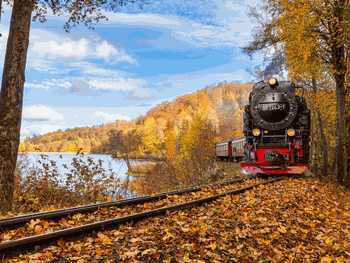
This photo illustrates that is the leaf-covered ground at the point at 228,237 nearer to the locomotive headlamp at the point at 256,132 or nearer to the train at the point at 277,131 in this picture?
the train at the point at 277,131

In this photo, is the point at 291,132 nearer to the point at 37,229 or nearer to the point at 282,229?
the point at 282,229

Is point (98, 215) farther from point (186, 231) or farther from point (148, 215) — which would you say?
point (186, 231)

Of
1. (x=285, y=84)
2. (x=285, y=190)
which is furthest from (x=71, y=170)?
(x=285, y=84)

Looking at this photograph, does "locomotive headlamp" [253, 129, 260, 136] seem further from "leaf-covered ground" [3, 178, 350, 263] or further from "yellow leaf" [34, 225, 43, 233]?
"yellow leaf" [34, 225, 43, 233]

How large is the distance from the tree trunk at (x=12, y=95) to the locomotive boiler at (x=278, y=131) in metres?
8.70

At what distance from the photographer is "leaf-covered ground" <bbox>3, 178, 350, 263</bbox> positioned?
3672 millimetres

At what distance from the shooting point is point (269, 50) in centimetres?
1619

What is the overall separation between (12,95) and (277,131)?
9.80 m

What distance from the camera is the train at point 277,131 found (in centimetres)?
1059

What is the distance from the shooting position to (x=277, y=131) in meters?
11.2

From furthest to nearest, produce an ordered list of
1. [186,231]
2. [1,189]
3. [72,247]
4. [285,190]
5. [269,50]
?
1. [269,50]
2. [285,190]
3. [1,189]
4. [186,231]
5. [72,247]

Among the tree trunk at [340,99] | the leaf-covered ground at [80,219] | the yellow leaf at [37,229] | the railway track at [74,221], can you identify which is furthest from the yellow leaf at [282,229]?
the tree trunk at [340,99]

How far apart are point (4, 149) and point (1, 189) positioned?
979mm

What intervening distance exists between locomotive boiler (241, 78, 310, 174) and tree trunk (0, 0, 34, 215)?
8.70 meters
